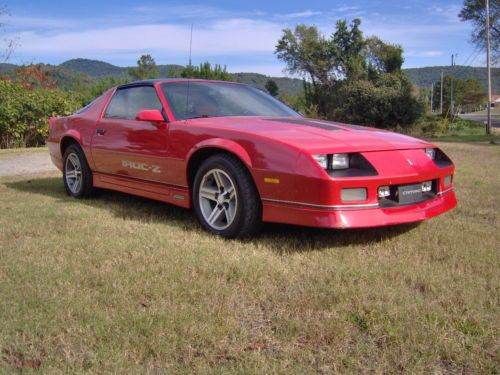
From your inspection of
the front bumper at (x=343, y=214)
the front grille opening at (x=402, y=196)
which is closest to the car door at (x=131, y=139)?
the front bumper at (x=343, y=214)

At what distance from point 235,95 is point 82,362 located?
→ 10.7 ft

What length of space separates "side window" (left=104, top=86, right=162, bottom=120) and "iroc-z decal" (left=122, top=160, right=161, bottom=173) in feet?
1.50

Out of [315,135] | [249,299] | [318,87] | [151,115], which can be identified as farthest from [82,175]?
[318,87]

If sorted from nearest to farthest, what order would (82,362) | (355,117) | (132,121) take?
(82,362)
(132,121)
(355,117)

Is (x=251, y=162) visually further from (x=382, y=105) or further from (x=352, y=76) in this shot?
(x=352, y=76)

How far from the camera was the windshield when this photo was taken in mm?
4434

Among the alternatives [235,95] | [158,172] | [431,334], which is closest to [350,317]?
[431,334]

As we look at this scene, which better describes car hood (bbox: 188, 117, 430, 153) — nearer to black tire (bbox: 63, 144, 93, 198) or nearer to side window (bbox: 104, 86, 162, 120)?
side window (bbox: 104, 86, 162, 120)

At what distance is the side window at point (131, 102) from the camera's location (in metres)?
4.69

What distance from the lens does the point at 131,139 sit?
4.66 metres

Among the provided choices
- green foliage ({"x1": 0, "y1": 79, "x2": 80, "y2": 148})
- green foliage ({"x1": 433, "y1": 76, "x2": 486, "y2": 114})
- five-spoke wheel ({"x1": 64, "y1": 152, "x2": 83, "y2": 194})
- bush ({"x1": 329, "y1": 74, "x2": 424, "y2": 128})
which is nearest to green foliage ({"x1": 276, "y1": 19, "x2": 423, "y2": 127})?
bush ({"x1": 329, "y1": 74, "x2": 424, "y2": 128})

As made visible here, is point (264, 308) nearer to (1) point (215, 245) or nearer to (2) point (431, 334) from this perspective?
(2) point (431, 334)

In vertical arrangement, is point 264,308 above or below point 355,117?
below

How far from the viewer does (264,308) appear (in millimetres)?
2516
